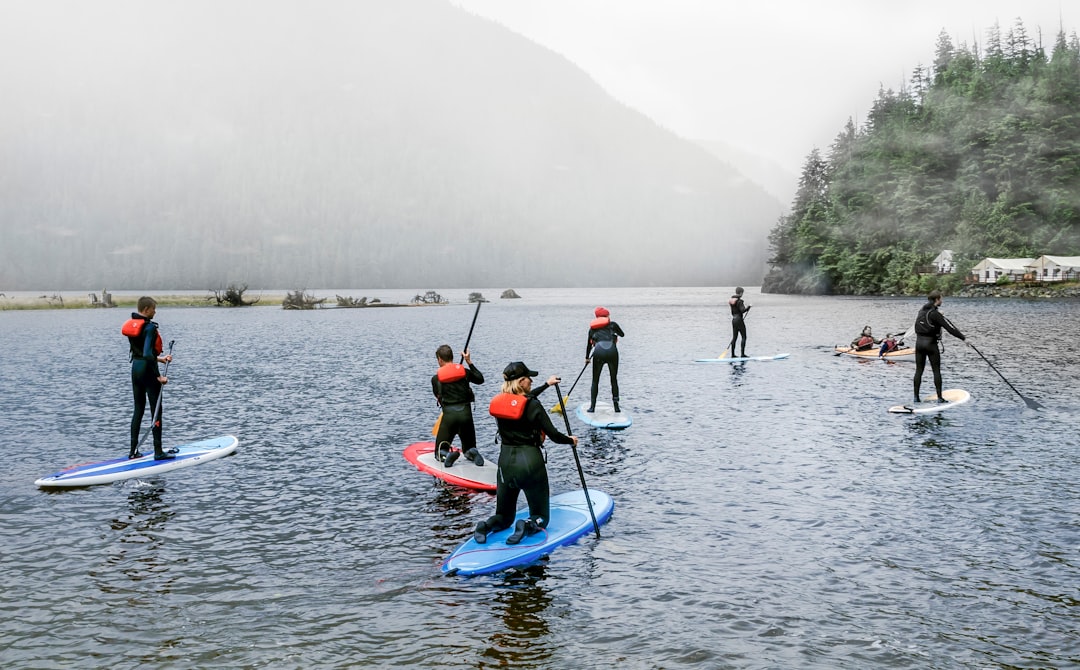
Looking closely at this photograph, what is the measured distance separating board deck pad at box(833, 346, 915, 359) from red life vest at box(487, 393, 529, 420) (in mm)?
32201

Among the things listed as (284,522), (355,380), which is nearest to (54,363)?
(355,380)

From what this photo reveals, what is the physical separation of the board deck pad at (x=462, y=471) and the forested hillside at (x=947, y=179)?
431 ft

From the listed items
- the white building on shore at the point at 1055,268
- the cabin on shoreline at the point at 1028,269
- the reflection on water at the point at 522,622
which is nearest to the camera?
the reflection on water at the point at 522,622

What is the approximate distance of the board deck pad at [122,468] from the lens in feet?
50.6

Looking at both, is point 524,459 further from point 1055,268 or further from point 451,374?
point 1055,268

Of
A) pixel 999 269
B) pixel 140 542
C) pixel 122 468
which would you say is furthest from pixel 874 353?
pixel 999 269

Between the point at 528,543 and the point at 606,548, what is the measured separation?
1.30 meters

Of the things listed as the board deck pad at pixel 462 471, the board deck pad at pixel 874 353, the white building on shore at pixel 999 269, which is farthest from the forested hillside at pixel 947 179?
the board deck pad at pixel 462 471

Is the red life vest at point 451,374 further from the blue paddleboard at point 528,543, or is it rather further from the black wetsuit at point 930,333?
the black wetsuit at point 930,333

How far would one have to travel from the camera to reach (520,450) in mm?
10977

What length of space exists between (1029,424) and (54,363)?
5166 cm

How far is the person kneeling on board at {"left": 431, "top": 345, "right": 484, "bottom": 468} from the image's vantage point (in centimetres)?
1493

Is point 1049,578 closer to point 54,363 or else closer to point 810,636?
point 810,636

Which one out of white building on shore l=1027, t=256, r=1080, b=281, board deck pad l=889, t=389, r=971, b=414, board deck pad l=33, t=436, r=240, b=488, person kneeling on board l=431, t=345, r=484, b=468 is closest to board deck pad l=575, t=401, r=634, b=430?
person kneeling on board l=431, t=345, r=484, b=468
